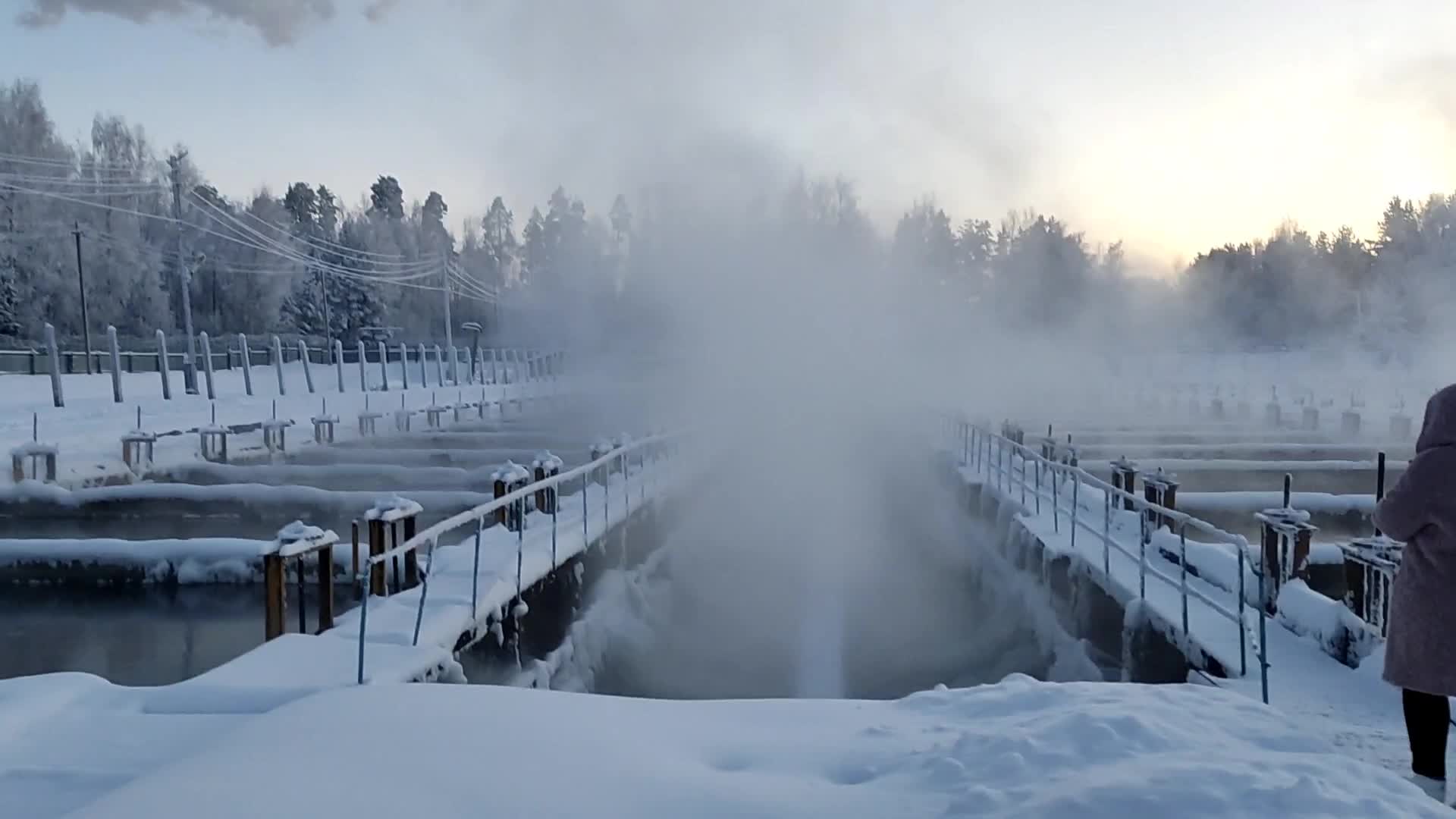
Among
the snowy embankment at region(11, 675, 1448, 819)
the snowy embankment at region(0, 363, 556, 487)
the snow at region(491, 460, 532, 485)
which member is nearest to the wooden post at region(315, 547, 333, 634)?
the snowy embankment at region(11, 675, 1448, 819)

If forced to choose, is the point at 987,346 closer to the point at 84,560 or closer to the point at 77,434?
the point at 77,434

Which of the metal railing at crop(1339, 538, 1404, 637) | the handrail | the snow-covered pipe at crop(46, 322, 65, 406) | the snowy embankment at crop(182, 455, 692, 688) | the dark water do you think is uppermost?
the snow-covered pipe at crop(46, 322, 65, 406)

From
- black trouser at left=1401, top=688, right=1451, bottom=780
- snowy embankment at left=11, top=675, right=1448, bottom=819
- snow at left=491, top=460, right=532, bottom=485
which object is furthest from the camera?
snow at left=491, top=460, right=532, bottom=485

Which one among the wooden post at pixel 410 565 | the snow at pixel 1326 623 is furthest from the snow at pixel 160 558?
the snow at pixel 1326 623

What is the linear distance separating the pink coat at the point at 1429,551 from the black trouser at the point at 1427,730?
0.14m

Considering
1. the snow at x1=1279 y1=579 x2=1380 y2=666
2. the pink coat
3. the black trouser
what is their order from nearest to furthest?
1. the pink coat
2. the black trouser
3. the snow at x1=1279 y1=579 x2=1380 y2=666

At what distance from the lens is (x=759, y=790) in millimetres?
3730

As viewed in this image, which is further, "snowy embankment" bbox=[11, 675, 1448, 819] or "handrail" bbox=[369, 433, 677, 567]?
"handrail" bbox=[369, 433, 677, 567]

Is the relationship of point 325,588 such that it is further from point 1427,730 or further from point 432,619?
point 1427,730

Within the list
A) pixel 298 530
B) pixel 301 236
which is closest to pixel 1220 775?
pixel 298 530

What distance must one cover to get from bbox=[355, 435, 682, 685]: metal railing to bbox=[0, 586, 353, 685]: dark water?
131 cm

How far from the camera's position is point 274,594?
21.7 ft

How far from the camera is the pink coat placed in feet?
12.2

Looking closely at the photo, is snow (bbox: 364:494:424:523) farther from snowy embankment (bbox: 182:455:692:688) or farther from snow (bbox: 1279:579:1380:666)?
snow (bbox: 1279:579:1380:666)
